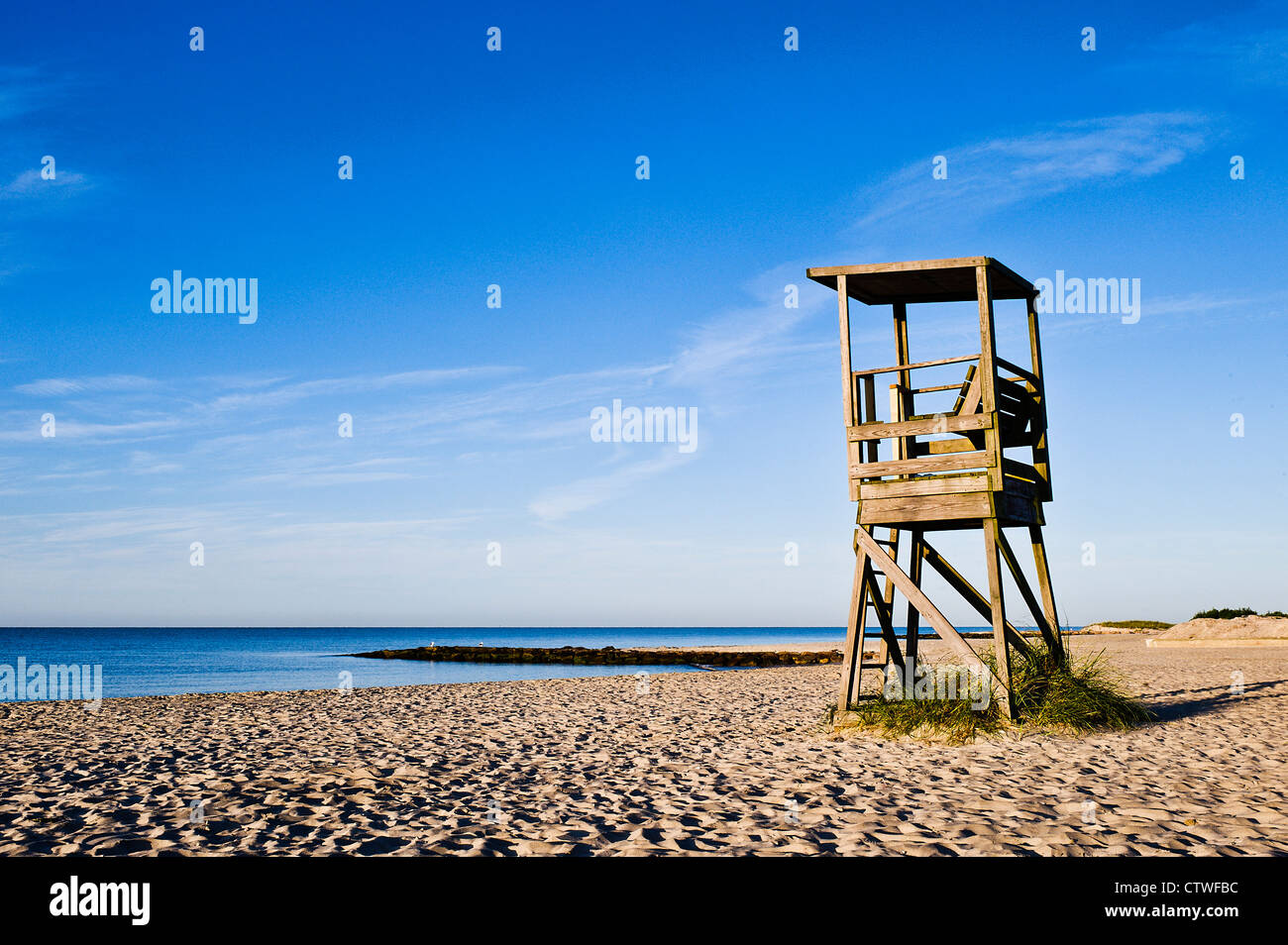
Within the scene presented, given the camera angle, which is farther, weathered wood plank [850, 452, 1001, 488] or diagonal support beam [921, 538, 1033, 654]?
diagonal support beam [921, 538, 1033, 654]

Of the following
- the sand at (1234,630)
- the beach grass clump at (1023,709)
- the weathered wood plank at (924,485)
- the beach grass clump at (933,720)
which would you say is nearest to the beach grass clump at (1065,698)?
the beach grass clump at (1023,709)

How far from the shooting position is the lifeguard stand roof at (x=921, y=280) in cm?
1058

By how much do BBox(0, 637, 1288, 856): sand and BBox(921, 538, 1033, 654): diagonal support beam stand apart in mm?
1610

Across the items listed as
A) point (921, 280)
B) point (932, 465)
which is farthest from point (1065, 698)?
point (921, 280)

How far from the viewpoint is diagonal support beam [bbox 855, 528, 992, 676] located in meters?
10.2

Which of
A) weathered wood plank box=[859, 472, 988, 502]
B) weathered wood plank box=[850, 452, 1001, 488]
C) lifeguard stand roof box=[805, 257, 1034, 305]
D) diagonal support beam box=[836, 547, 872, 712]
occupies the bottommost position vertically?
diagonal support beam box=[836, 547, 872, 712]

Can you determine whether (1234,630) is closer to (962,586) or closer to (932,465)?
(962,586)

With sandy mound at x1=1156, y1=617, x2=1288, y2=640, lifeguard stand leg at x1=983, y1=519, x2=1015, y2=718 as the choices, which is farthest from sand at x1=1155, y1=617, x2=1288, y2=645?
lifeguard stand leg at x1=983, y1=519, x2=1015, y2=718

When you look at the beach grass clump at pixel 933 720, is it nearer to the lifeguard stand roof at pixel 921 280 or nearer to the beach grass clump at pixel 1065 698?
the beach grass clump at pixel 1065 698

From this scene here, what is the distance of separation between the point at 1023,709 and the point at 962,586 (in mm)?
1828

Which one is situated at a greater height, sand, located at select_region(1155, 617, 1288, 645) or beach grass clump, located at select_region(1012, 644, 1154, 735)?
beach grass clump, located at select_region(1012, 644, 1154, 735)

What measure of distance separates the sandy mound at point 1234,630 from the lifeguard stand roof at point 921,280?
85.7ft

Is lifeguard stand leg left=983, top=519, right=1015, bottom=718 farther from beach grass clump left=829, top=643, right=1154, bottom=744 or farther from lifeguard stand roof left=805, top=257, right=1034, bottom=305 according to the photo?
lifeguard stand roof left=805, top=257, right=1034, bottom=305

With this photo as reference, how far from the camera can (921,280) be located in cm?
1116
